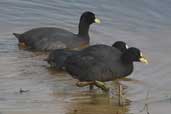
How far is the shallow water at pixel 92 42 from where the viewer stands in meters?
9.59

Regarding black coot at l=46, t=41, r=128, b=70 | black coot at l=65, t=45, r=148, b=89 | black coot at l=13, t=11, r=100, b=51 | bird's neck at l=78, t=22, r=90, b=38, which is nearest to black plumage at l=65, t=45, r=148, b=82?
black coot at l=65, t=45, r=148, b=89

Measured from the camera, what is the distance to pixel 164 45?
13031mm

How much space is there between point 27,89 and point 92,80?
3.45ft

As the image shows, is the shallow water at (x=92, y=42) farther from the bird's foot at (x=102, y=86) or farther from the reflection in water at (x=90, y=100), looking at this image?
the bird's foot at (x=102, y=86)

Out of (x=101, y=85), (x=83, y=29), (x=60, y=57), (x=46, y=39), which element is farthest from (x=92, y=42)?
(x=101, y=85)

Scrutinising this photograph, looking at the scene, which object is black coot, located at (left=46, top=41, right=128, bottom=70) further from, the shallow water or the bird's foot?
the bird's foot

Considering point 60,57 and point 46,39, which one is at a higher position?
point 46,39

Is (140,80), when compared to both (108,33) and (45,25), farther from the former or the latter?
(45,25)

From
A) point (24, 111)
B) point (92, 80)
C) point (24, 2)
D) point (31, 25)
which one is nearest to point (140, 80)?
point (92, 80)

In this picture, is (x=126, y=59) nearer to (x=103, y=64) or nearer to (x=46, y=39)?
(x=103, y=64)

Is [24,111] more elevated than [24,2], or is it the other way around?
[24,2]

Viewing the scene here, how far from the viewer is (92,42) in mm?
13844

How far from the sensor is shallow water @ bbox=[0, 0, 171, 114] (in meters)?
9.59

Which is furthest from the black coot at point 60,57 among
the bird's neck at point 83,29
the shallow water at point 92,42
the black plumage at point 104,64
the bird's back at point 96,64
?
the bird's neck at point 83,29
